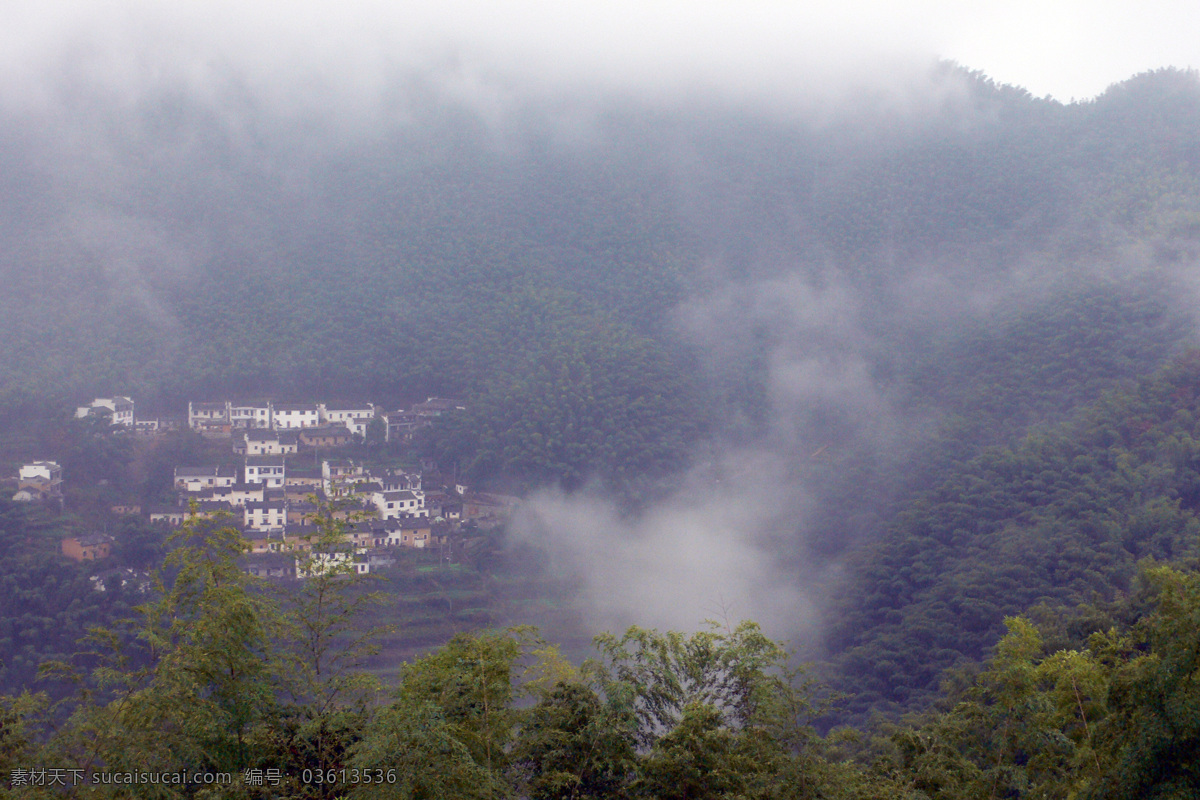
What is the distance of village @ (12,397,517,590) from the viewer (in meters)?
20.6

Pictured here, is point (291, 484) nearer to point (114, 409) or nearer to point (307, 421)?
point (307, 421)

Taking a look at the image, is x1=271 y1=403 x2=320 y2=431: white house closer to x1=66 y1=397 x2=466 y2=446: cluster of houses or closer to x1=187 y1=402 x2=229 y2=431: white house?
x1=66 y1=397 x2=466 y2=446: cluster of houses

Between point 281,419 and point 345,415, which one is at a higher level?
point 345,415

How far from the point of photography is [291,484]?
23.8 metres

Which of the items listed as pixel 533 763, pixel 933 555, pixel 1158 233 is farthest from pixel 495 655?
pixel 1158 233

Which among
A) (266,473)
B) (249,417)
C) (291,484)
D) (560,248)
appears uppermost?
(560,248)

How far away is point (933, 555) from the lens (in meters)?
18.3

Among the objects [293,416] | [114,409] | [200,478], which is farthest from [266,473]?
[114,409]

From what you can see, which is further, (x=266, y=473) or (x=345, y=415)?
(x=345, y=415)

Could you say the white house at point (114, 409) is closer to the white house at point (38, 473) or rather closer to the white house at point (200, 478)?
the white house at point (38, 473)

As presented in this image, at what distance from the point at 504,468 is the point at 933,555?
13.8 m

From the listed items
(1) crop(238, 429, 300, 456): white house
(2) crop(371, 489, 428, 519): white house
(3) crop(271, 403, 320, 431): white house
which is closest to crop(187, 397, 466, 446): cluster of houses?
(3) crop(271, 403, 320, 431): white house

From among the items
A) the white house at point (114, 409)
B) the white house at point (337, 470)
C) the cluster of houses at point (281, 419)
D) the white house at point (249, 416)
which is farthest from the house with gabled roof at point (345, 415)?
the white house at point (114, 409)

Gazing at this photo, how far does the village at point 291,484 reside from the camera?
20625 mm
